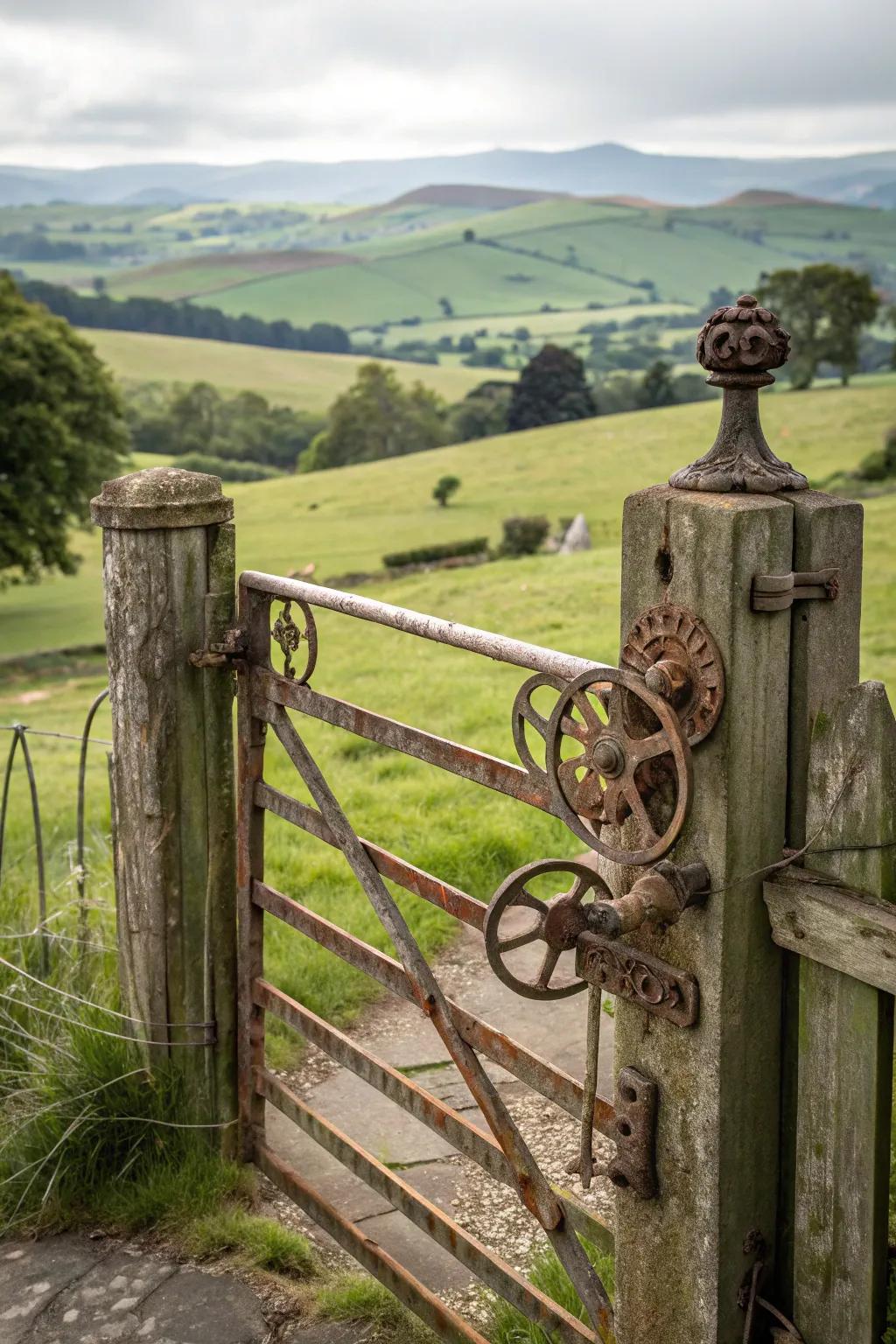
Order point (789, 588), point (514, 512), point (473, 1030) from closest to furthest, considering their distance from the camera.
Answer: point (789, 588), point (473, 1030), point (514, 512)

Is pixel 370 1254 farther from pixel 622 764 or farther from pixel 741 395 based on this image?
pixel 741 395

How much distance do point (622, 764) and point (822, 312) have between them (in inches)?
2347

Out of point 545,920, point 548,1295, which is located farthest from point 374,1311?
point 545,920

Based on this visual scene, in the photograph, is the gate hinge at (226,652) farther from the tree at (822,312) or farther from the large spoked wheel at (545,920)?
the tree at (822,312)

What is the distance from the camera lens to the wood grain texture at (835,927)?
7.09ft

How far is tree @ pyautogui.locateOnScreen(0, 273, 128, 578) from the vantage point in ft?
101

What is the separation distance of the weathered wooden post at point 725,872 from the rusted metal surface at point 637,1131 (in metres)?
0.02

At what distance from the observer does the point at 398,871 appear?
335 cm

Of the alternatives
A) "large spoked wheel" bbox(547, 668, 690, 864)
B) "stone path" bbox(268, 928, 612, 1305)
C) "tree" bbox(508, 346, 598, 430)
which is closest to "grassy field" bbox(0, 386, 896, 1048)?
"stone path" bbox(268, 928, 612, 1305)

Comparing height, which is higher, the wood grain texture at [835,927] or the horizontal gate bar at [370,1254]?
the wood grain texture at [835,927]

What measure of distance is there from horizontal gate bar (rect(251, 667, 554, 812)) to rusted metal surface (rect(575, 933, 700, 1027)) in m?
0.29

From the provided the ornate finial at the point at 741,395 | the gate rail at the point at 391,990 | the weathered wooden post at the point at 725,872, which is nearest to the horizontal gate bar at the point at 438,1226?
the gate rail at the point at 391,990

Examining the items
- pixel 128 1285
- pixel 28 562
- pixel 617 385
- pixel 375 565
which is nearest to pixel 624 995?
pixel 128 1285

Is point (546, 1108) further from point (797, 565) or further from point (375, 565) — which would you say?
point (375, 565)
